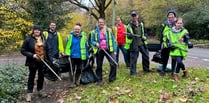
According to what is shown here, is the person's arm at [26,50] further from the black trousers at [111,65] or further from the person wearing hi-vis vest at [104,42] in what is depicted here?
the black trousers at [111,65]

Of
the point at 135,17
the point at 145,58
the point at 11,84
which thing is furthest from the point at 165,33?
the point at 11,84

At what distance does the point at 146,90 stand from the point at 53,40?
321cm

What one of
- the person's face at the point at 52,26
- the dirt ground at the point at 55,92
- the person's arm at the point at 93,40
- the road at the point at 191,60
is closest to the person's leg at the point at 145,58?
the person's arm at the point at 93,40

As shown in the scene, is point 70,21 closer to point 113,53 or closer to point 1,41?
point 1,41

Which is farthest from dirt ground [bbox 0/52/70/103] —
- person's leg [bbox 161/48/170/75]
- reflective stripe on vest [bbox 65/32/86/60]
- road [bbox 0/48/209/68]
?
road [bbox 0/48/209/68]

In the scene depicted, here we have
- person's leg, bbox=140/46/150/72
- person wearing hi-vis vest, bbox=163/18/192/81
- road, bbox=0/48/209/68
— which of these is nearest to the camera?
person wearing hi-vis vest, bbox=163/18/192/81

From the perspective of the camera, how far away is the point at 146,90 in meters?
8.66

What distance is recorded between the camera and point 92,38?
32.3 ft

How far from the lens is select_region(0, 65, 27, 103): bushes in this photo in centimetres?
899

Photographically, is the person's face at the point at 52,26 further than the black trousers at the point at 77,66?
No

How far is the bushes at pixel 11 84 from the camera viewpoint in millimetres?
8992

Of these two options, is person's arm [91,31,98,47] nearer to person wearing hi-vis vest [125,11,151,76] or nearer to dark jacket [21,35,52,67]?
person wearing hi-vis vest [125,11,151,76]

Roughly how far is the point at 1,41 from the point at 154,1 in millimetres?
29233

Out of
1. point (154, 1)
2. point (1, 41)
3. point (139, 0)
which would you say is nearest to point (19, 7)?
point (1, 41)
